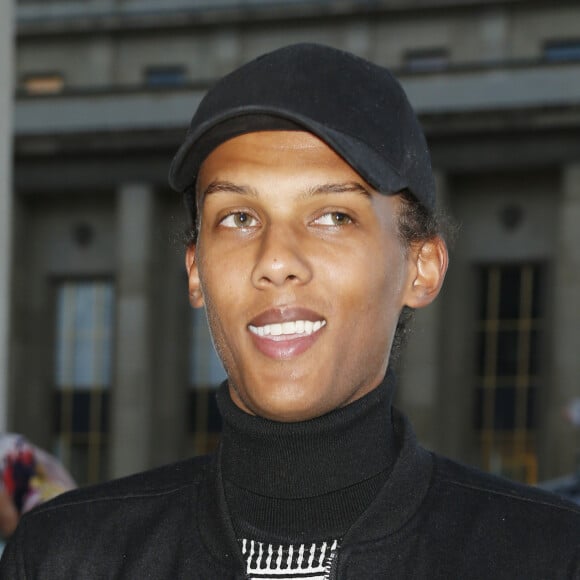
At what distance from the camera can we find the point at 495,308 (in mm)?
34312

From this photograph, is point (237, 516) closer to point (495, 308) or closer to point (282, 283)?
point (282, 283)

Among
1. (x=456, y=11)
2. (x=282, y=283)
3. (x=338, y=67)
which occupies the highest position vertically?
(x=456, y=11)

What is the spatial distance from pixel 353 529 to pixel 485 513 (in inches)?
10.0

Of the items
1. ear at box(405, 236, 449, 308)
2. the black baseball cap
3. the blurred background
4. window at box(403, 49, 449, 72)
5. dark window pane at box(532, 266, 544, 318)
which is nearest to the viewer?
the black baseball cap

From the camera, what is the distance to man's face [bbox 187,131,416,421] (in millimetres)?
2285

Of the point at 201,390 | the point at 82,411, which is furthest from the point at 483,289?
the point at 82,411

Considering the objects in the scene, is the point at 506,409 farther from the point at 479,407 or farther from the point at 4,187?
the point at 4,187

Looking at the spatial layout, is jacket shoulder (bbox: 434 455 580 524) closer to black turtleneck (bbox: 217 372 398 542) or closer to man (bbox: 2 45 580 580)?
man (bbox: 2 45 580 580)

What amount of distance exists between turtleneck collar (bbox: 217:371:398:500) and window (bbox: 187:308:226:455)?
33512 mm

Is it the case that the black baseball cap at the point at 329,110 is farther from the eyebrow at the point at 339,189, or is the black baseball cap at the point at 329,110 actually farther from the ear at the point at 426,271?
the ear at the point at 426,271

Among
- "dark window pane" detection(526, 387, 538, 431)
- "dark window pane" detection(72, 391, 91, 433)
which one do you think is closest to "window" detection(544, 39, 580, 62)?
"dark window pane" detection(526, 387, 538, 431)

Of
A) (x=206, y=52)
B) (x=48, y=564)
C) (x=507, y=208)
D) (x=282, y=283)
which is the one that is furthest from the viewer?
(x=206, y=52)

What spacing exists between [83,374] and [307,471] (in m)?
35.9

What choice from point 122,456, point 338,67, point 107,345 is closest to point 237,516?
point 338,67
